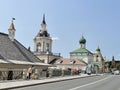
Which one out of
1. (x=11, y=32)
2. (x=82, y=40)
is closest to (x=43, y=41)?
(x=82, y=40)

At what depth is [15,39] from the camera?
5388 centimetres

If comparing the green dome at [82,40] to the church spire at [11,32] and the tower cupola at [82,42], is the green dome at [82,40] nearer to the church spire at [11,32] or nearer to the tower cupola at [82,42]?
the tower cupola at [82,42]

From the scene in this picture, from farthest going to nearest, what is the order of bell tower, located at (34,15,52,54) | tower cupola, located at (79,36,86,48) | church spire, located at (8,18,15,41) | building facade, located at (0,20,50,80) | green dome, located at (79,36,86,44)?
green dome, located at (79,36,86,44) < tower cupola, located at (79,36,86,48) < bell tower, located at (34,15,52,54) < church spire, located at (8,18,15,41) < building facade, located at (0,20,50,80)

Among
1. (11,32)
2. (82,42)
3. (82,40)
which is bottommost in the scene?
(11,32)

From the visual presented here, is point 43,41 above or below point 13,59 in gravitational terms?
above

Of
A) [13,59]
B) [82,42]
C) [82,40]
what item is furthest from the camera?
[82,42]

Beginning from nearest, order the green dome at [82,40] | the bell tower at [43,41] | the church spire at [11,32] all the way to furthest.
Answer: the church spire at [11,32] < the bell tower at [43,41] < the green dome at [82,40]

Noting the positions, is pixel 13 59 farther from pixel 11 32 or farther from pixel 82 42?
pixel 82 42

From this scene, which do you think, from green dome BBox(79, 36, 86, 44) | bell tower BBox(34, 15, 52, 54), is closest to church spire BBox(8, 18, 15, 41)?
bell tower BBox(34, 15, 52, 54)

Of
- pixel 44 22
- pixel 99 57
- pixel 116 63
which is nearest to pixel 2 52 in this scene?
pixel 44 22

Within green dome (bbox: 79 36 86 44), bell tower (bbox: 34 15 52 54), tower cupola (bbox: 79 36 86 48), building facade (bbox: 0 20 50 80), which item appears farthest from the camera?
green dome (bbox: 79 36 86 44)

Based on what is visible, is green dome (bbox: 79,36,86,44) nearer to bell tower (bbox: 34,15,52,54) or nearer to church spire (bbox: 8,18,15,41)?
bell tower (bbox: 34,15,52,54)

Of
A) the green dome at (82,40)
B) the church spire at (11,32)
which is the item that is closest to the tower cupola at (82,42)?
the green dome at (82,40)

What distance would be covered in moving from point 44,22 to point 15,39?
189ft
